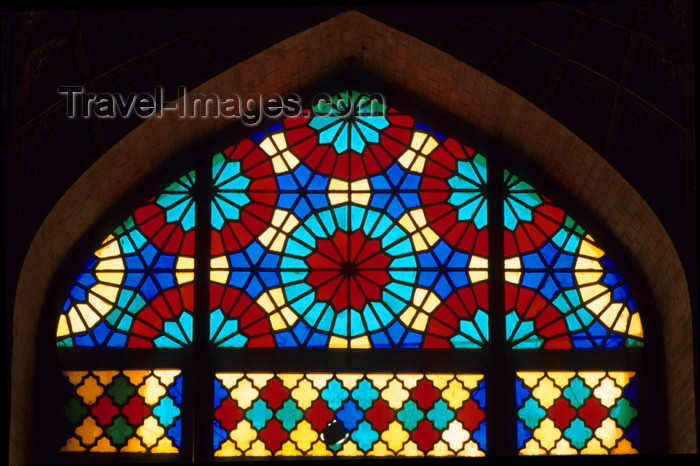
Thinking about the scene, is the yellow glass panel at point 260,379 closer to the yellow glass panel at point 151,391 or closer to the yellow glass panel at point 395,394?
the yellow glass panel at point 151,391

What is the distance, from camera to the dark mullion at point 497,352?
33.1 feet

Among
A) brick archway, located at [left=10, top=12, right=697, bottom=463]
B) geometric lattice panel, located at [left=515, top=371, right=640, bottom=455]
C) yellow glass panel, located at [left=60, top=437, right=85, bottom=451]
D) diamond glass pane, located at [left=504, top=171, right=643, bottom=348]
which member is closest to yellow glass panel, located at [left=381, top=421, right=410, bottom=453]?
geometric lattice panel, located at [left=515, top=371, right=640, bottom=455]

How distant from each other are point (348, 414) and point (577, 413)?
1.42 metres

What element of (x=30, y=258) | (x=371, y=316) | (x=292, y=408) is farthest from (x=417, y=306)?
(x=30, y=258)

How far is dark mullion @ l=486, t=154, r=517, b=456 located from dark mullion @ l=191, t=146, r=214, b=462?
5.74ft

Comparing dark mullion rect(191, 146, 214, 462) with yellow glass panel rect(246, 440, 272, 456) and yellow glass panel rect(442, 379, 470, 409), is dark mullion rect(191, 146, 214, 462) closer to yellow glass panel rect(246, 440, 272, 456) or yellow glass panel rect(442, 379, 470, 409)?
yellow glass panel rect(246, 440, 272, 456)

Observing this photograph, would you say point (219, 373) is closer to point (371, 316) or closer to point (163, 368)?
point (163, 368)

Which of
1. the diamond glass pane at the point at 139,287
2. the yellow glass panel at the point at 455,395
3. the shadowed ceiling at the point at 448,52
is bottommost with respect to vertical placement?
the yellow glass panel at the point at 455,395

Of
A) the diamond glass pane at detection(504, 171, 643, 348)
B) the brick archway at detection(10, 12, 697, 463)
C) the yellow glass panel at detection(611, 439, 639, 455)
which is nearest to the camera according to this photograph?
the brick archway at detection(10, 12, 697, 463)

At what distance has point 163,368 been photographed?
33.6 ft

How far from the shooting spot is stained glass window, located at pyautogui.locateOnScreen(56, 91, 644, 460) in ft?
33.2

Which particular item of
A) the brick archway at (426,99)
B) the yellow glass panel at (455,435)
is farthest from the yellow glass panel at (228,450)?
the yellow glass panel at (455,435)

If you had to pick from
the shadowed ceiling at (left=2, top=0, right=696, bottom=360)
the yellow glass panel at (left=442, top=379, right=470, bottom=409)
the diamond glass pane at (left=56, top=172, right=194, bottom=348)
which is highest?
the shadowed ceiling at (left=2, top=0, right=696, bottom=360)

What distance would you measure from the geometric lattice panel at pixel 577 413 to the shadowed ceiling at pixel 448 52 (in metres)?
0.99
